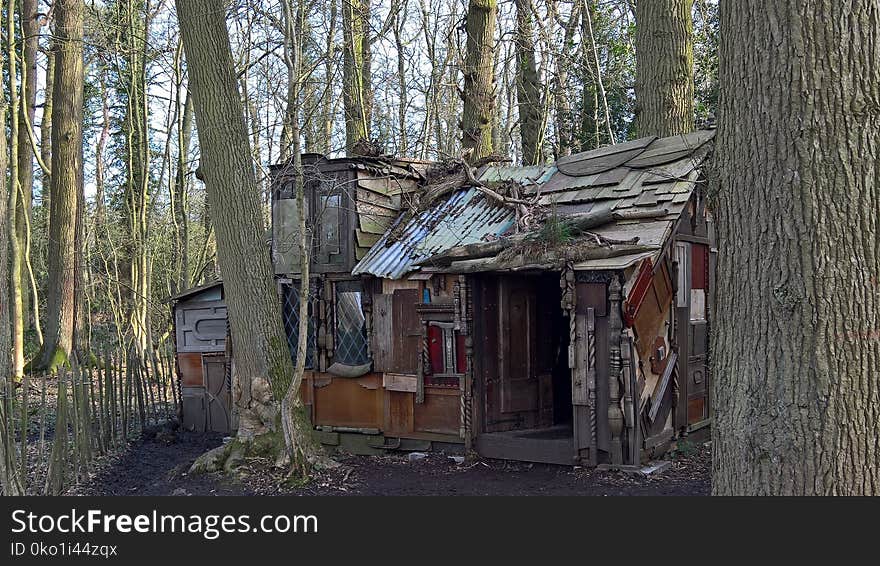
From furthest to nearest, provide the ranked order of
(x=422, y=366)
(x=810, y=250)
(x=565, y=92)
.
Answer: (x=565, y=92)
(x=422, y=366)
(x=810, y=250)

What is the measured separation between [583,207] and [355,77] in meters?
6.98

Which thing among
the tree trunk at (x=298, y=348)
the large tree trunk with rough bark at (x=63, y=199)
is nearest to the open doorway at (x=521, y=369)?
the tree trunk at (x=298, y=348)

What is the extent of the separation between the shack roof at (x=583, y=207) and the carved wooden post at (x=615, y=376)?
1.24 feet

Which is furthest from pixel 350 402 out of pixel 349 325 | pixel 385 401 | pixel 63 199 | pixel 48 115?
pixel 48 115

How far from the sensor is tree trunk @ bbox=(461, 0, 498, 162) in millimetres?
13695

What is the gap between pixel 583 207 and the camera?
9.53m

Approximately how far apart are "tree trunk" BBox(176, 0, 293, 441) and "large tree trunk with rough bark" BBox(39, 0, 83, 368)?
7.97 m

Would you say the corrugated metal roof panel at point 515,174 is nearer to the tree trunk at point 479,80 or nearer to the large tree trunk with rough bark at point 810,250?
the tree trunk at point 479,80

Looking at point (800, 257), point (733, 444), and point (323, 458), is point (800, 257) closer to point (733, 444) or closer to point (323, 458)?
point (733, 444)

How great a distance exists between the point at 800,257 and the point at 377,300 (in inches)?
281

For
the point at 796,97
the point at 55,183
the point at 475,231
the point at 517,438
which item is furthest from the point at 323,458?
the point at 55,183

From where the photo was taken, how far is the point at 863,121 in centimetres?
332

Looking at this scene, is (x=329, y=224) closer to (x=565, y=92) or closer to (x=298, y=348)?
(x=298, y=348)

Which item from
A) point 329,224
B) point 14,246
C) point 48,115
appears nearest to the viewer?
point 329,224
